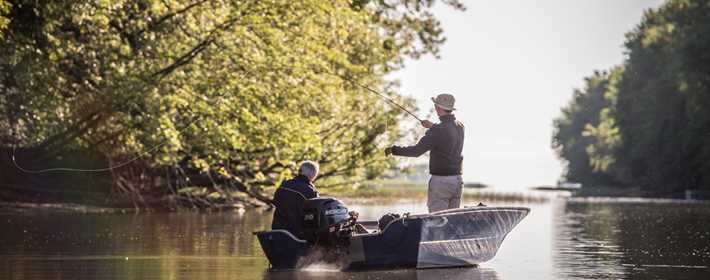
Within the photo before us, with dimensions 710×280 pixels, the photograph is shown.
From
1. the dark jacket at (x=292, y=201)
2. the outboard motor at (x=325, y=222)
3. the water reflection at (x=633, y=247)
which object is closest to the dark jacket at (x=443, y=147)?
the outboard motor at (x=325, y=222)

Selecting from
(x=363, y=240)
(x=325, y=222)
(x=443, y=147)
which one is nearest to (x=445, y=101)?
(x=443, y=147)

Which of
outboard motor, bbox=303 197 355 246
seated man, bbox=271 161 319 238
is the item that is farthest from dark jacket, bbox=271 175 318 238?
outboard motor, bbox=303 197 355 246

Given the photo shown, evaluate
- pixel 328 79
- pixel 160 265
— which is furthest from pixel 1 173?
pixel 160 265

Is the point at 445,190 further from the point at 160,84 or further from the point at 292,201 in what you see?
the point at 160,84

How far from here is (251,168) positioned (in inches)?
1517

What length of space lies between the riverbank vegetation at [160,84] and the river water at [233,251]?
1910mm

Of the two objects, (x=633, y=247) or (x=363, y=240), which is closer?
(x=363, y=240)

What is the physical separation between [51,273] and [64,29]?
1537 cm

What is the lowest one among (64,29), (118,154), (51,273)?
(51,273)

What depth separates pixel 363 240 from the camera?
1692cm

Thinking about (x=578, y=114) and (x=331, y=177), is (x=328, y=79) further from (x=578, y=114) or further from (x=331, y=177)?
(x=578, y=114)

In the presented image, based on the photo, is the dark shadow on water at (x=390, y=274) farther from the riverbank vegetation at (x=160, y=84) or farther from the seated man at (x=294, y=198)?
the riverbank vegetation at (x=160, y=84)

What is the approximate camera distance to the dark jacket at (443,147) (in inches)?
679

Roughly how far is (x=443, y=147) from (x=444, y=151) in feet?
0.17
